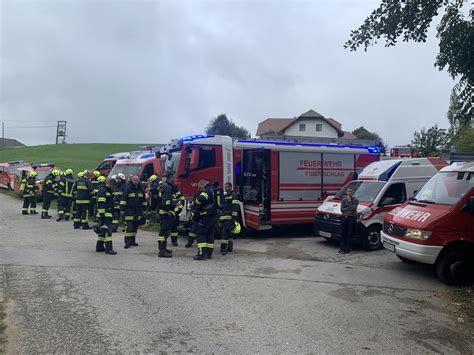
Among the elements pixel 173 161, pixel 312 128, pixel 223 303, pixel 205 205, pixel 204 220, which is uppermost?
pixel 312 128

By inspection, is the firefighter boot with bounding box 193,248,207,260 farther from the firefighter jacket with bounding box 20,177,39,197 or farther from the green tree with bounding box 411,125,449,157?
the green tree with bounding box 411,125,449,157

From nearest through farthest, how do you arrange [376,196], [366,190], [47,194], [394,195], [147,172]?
[376,196] → [394,195] → [366,190] → [147,172] → [47,194]

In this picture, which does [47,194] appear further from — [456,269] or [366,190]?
[456,269]

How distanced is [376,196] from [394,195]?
1.71 feet

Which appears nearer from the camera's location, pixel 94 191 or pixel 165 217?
pixel 165 217

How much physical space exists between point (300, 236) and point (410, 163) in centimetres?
385

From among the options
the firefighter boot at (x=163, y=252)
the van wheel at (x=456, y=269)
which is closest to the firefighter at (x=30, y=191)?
the firefighter boot at (x=163, y=252)

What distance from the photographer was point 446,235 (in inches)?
298

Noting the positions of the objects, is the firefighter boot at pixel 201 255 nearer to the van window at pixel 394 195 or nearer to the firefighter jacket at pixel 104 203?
the firefighter jacket at pixel 104 203

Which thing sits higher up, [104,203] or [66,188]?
[66,188]

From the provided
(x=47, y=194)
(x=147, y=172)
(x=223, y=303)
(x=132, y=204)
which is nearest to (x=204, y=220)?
(x=132, y=204)

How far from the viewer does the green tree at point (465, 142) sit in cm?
3106

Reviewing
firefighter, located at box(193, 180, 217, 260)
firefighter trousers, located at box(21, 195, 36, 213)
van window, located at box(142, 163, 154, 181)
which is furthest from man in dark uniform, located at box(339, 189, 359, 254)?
firefighter trousers, located at box(21, 195, 36, 213)

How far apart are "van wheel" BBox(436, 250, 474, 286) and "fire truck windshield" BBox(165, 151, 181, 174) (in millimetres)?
7028
